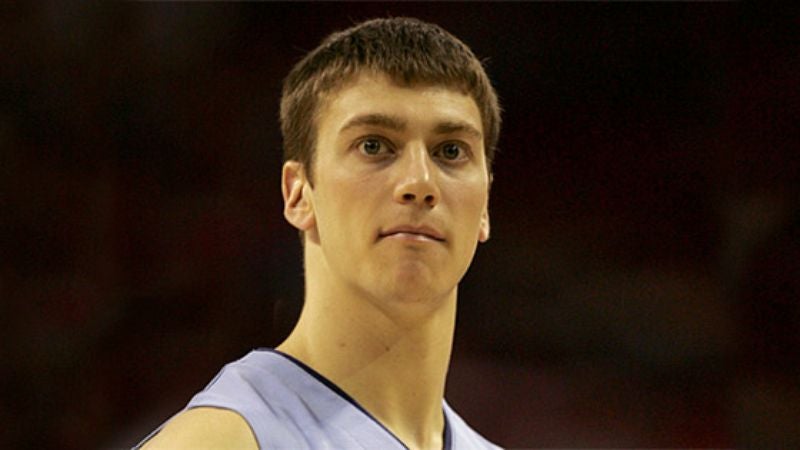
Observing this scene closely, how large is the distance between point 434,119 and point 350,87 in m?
0.12

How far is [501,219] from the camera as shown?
2.41 m

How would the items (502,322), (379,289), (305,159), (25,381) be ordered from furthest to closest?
(502,322) < (25,381) < (305,159) < (379,289)

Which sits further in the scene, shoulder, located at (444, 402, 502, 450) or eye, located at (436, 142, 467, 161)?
shoulder, located at (444, 402, 502, 450)

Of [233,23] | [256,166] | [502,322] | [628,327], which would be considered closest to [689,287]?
[628,327]

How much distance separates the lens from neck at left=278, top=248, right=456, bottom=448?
4.58 feet

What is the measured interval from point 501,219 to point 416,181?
44.0 inches

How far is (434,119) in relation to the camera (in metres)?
1.37

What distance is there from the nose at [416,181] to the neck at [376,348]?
0.14 m

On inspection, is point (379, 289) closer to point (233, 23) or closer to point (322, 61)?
point (322, 61)

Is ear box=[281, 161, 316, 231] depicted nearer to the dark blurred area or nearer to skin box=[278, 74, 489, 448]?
skin box=[278, 74, 489, 448]

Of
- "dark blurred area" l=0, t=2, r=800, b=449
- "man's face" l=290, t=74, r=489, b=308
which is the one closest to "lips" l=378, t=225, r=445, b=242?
"man's face" l=290, t=74, r=489, b=308

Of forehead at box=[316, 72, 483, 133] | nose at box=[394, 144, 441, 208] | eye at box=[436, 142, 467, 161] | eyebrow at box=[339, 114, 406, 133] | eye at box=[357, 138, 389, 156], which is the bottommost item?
nose at box=[394, 144, 441, 208]

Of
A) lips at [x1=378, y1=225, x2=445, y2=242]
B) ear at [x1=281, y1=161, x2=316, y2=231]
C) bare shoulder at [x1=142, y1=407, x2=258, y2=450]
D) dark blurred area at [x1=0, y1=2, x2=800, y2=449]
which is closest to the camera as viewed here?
bare shoulder at [x1=142, y1=407, x2=258, y2=450]

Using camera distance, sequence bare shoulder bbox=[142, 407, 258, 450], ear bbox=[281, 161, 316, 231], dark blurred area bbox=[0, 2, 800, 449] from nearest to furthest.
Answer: bare shoulder bbox=[142, 407, 258, 450], ear bbox=[281, 161, 316, 231], dark blurred area bbox=[0, 2, 800, 449]
